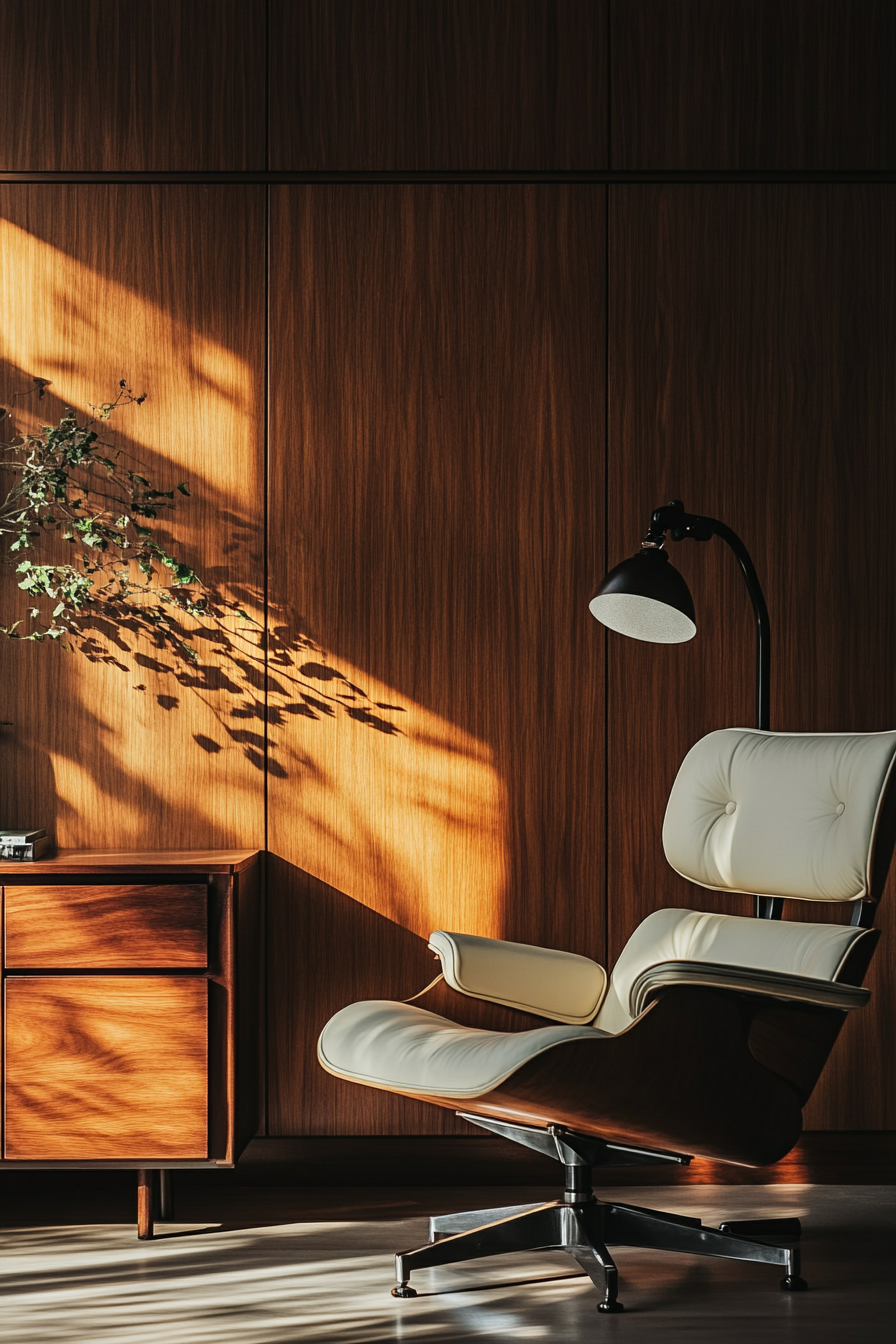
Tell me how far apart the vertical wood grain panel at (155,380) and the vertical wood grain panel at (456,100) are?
0.25 meters

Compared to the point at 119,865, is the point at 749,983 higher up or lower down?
lower down

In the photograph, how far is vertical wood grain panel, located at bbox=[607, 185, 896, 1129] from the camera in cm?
284

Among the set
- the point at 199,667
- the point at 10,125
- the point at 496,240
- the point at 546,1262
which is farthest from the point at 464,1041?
the point at 10,125

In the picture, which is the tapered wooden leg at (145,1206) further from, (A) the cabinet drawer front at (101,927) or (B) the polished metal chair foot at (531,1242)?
(B) the polished metal chair foot at (531,1242)

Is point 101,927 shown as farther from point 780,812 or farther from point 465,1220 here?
point 780,812

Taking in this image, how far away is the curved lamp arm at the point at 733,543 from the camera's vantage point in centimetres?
244

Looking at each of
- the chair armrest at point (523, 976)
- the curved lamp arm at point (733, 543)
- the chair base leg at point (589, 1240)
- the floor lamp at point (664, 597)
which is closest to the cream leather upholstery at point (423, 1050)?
the chair armrest at point (523, 976)

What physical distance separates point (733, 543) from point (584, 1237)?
145cm

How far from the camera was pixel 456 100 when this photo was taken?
2871 mm

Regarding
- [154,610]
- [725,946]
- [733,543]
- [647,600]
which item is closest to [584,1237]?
[725,946]

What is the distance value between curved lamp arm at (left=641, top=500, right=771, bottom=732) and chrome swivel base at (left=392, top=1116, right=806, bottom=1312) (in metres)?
1.00

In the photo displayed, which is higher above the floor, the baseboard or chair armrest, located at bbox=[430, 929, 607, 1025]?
chair armrest, located at bbox=[430, 929, 607, 1025]

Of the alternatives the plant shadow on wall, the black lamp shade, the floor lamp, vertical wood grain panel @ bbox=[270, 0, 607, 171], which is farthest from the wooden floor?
vertical wood grain panel @ bbox=[270, 0, 607, 171]

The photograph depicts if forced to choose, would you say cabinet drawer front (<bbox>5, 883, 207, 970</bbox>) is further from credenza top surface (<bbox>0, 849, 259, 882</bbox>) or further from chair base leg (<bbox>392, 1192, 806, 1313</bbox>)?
chair base leg (<bbox>392, 1192, 806, 1313</bbox>)
